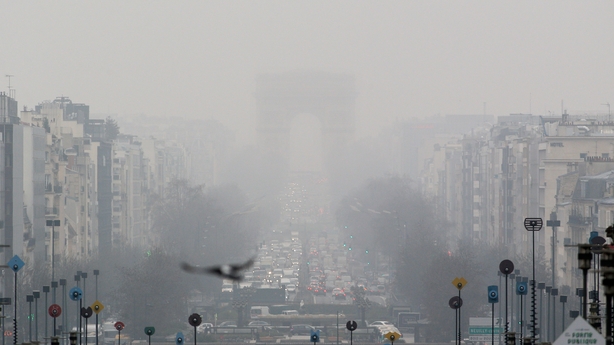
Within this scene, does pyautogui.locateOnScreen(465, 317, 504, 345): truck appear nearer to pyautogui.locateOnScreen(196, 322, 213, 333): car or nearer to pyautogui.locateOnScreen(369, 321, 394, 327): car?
pyautogui.locateOnScreen(369, 321, 394, 327): car

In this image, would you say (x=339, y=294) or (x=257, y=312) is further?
(x=339, y=294)

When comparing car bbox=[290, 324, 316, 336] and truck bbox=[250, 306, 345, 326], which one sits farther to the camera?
truck bbox=[250, 306, 345, 326]

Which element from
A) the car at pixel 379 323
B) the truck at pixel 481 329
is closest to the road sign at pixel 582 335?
the truck at pixel 481 329

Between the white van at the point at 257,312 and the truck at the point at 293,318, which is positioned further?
the white van at the point at 257,312

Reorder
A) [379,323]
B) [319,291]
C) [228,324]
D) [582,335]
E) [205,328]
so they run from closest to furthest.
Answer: [582,335]
[205,328]
[379,323]
[228,324]
[319,291]

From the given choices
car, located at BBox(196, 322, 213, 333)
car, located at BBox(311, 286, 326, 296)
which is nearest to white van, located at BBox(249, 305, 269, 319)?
car, located at BBox(196, 322, 213, 333)

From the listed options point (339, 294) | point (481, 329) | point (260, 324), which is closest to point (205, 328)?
point (260, 324)

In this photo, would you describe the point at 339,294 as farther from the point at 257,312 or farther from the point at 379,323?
the point at 379,323

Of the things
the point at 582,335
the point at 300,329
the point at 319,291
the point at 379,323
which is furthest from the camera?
the point at 319,291

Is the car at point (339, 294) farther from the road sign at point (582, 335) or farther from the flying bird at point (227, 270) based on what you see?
the flying bird at point (227, 270)

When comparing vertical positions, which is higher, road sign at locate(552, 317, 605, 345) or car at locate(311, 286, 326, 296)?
road sign at locate(552, 317, 605, 345)

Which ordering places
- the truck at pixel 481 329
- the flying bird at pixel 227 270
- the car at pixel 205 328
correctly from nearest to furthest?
the flying bird at pixel 227 270 → the truck at pixel 481 329 → the car at pixel 205 328
